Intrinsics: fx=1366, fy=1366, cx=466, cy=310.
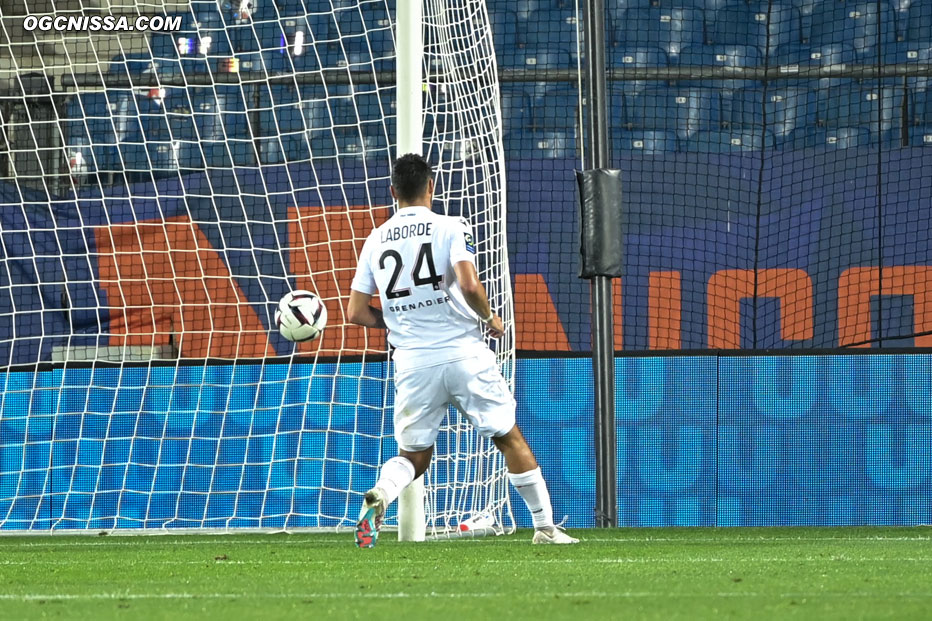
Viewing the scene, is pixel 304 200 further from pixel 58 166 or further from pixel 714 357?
pixel 714 357

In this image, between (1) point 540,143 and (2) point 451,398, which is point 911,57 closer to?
(1) point 540,143

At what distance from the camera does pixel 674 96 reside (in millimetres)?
12867

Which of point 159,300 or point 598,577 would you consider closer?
point 598,577

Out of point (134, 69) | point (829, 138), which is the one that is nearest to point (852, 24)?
point (829, 138)

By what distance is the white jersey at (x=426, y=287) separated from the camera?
219 inches

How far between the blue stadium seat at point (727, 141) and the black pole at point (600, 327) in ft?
17.2

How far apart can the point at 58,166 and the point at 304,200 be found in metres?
2.28

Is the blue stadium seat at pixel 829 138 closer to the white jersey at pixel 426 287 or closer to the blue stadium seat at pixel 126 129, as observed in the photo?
the blue stadium seat at pixel 126 129

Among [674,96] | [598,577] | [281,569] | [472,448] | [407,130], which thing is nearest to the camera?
[598,577]

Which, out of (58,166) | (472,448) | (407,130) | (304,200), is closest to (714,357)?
(472,448)

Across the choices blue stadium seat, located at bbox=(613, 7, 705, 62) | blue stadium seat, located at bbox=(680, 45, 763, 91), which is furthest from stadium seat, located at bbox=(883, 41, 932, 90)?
blue stadium seat, located at bbox=(613, 7, 705, 62)

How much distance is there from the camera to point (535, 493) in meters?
5.67

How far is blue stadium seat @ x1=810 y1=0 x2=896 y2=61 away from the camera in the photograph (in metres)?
13.5

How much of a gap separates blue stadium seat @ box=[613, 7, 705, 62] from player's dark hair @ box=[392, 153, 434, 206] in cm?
796
